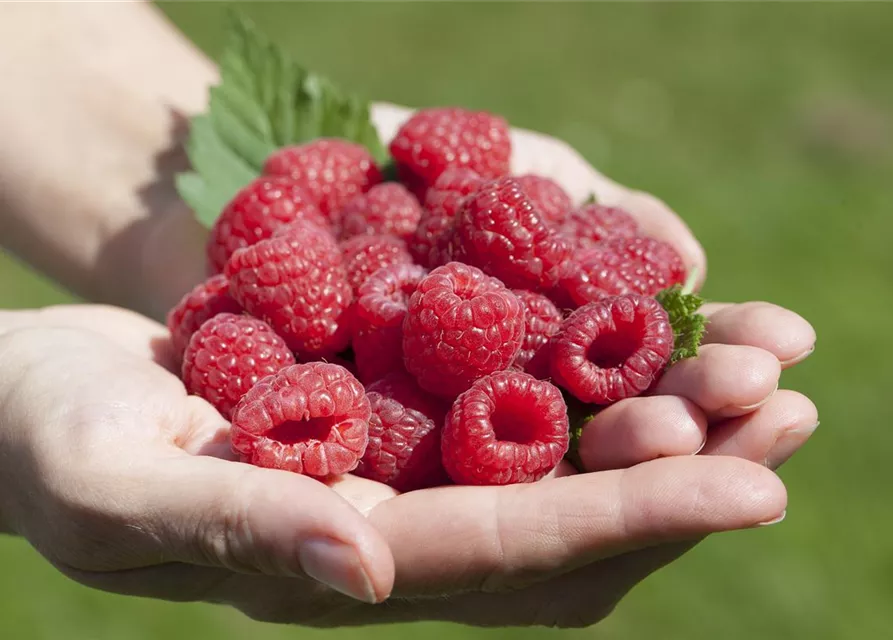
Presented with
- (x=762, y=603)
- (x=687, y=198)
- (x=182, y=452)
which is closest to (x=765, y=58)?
(x=687, y=198)

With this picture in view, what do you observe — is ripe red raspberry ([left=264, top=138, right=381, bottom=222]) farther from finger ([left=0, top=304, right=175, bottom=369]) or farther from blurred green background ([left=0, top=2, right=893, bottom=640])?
blurred green background ([left=0, top=2, right=893, bottom=640])

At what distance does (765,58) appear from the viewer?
7367 mm

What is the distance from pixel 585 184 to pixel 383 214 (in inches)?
30.6

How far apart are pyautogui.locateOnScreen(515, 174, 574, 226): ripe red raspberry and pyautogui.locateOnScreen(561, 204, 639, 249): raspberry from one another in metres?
0.03

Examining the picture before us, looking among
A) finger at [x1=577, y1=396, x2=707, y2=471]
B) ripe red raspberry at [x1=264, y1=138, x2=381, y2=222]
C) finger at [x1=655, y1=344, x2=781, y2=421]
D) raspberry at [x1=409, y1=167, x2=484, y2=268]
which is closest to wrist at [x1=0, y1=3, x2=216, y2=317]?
ripe red raspberry at [x1=264, y1=138, x2=381, y2=222]

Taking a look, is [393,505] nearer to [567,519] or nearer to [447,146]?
[567,519]

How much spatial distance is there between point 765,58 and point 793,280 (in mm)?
2909

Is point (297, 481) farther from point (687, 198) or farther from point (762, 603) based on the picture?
point (687, 198)

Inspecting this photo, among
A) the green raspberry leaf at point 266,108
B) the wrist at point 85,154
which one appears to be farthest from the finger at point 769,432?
the wrist at point 85,154

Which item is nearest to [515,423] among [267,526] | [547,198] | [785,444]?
[785,444]

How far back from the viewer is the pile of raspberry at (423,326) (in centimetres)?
186

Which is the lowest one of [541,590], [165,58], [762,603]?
[762,603]

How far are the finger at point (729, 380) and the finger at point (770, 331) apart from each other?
0.11 m

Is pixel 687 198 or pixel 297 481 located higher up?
pixel 297 481
